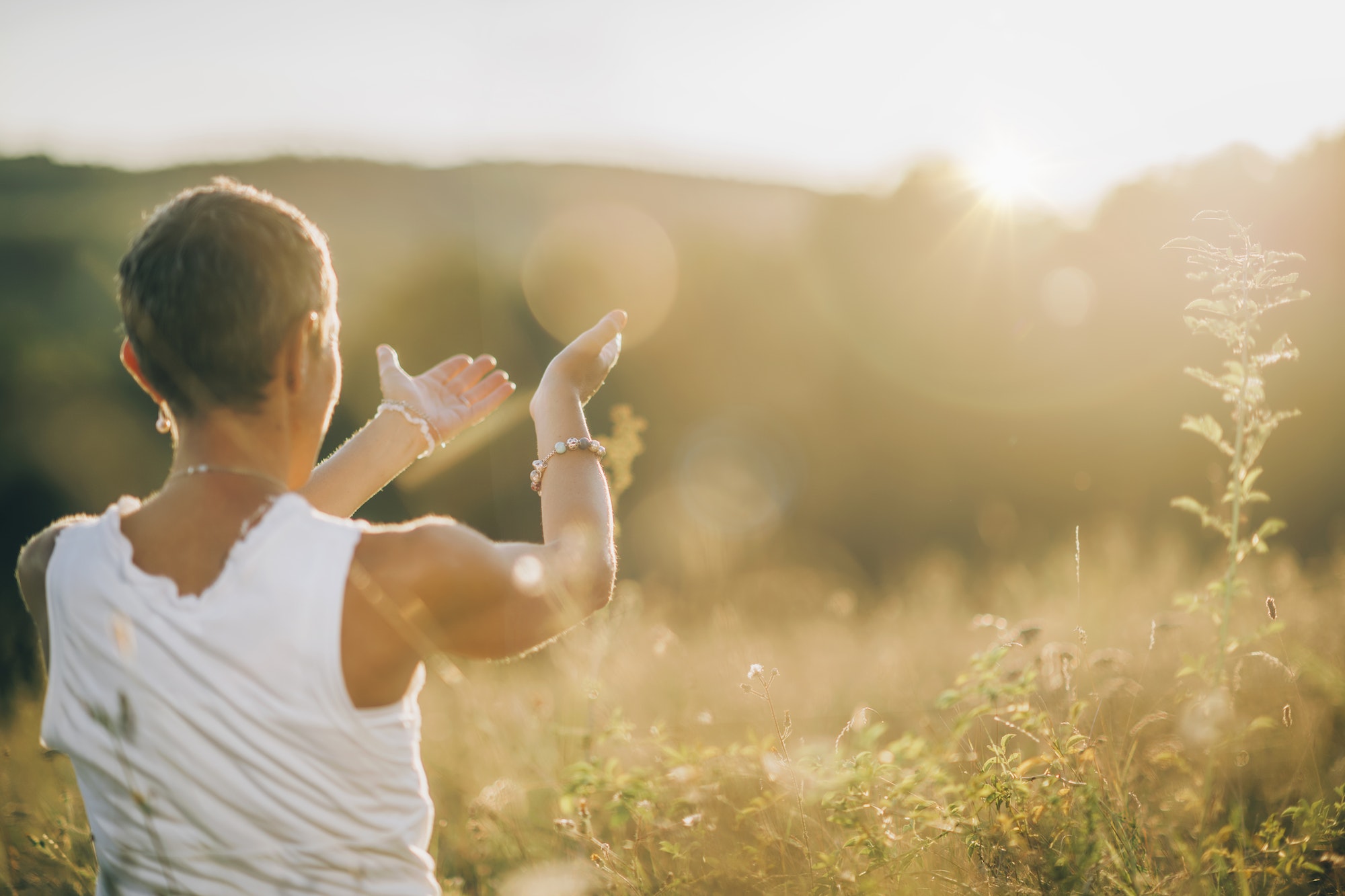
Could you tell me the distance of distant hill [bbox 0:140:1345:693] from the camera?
10172 mm

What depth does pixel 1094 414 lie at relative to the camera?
1145cm

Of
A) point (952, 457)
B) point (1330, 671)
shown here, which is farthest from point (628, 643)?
point (952, 457)

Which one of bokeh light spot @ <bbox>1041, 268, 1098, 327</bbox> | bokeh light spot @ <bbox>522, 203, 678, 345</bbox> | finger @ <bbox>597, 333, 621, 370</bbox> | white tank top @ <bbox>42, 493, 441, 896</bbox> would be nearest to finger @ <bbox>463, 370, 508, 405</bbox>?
finger @ <bbox>597, 333, 621, 370</bbox>

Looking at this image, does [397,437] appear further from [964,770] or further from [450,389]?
[964,770]

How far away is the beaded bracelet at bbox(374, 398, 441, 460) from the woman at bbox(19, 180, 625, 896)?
678 millimetres

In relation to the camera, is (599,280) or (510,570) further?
(599,280)

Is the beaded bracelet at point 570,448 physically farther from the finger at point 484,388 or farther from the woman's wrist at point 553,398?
the finger at point 484,388

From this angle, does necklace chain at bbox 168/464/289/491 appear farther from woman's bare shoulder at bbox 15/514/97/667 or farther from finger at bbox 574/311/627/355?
finger at bbox 574/311/627/355

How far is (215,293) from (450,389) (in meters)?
1.01

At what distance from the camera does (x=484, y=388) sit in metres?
2.35

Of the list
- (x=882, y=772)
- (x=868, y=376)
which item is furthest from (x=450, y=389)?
(x=868, y=376)

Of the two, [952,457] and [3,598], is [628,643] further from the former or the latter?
[952,457]

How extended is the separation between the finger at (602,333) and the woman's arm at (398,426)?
266mm

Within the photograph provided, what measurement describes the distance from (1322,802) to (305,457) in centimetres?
236
